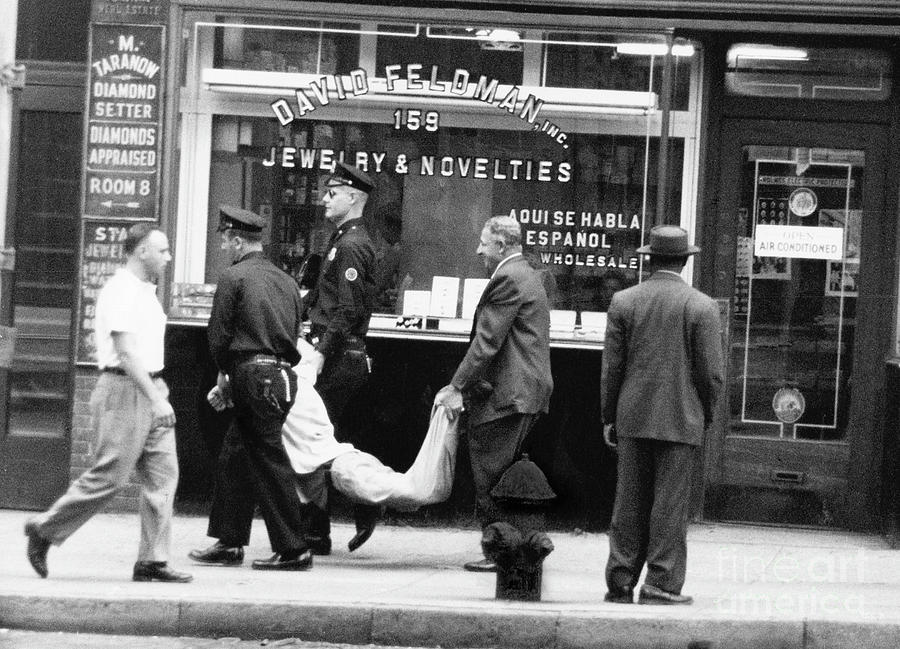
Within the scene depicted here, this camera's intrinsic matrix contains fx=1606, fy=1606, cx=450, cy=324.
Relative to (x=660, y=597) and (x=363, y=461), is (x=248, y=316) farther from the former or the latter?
(x=660, y=597)

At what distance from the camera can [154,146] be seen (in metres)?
10.1

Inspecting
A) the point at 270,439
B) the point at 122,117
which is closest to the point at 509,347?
the point at 270,439

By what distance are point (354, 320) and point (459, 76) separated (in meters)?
2.03

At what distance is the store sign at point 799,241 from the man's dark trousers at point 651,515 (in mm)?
2782

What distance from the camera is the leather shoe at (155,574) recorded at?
805 cm

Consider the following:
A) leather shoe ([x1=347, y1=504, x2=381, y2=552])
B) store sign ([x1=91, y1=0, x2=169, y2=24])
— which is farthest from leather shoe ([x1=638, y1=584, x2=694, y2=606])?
store sign ([x1=91, y1=0, x2=169, y2=24])

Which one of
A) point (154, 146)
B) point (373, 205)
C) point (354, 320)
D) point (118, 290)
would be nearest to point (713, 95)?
point (373, 205)

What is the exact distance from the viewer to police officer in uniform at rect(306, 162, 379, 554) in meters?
8.95

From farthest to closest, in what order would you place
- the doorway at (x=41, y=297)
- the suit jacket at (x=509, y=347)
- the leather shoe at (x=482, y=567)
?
the doorway at (x=41, y=297) < the leather shoe at (x=482, y=567) < the suit jacket at (x=509, y=347)

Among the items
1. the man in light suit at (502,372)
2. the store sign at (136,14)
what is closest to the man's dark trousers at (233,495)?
the man in light suit at (502,372)

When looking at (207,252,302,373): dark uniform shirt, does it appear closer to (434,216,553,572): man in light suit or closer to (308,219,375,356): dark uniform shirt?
(308,219,375,356): dark uniform shirt

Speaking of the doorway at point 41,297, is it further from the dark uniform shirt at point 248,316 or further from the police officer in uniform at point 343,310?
the dark uniform shirt at point 248,316

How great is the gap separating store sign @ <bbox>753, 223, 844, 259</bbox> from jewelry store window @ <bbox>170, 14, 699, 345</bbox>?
1.73ft

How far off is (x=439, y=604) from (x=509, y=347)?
1.64 m
